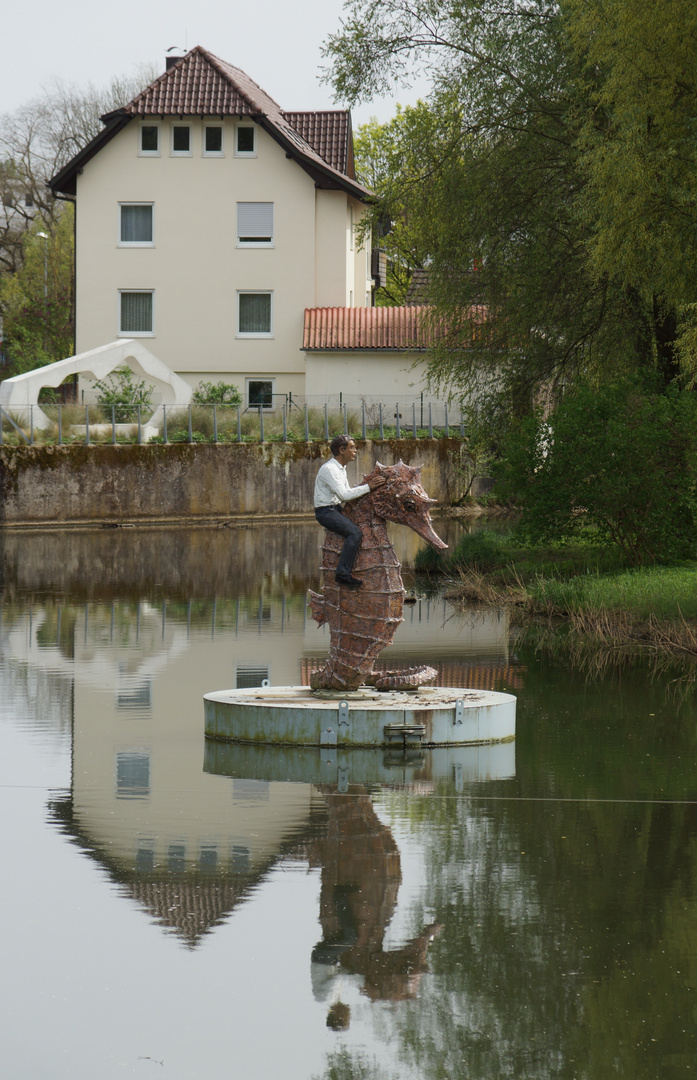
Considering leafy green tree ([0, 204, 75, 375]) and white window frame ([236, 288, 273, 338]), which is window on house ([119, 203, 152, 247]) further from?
leafy green tree ([0, 204, 75, 375])

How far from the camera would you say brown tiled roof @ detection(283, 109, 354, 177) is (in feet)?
193

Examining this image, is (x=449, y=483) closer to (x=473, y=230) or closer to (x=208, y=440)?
(x=208, y=440)

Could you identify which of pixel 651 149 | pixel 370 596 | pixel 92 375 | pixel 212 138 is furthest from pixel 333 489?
pixel 212 138

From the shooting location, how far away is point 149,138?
54781mm

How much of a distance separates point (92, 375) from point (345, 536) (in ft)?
111

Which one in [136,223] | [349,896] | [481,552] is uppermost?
[136,223]

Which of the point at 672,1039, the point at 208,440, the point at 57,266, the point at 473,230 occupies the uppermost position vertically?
the point at 57,266

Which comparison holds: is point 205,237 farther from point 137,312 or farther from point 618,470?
point 618,470

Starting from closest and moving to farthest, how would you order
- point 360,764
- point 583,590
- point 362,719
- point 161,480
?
point 360,764 → point 362,719 → point 583,590 → point 161,480

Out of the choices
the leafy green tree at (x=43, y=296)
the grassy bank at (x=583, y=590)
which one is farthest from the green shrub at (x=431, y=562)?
the leafy green tree at (x=43, y=296)

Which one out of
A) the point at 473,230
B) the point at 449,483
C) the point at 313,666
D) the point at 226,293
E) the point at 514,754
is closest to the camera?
the point at 514,754

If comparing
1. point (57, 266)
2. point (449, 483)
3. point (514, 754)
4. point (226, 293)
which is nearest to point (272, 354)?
point (226, 293)

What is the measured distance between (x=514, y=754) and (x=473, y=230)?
17.4 meters

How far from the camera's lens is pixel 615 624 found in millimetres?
19000
